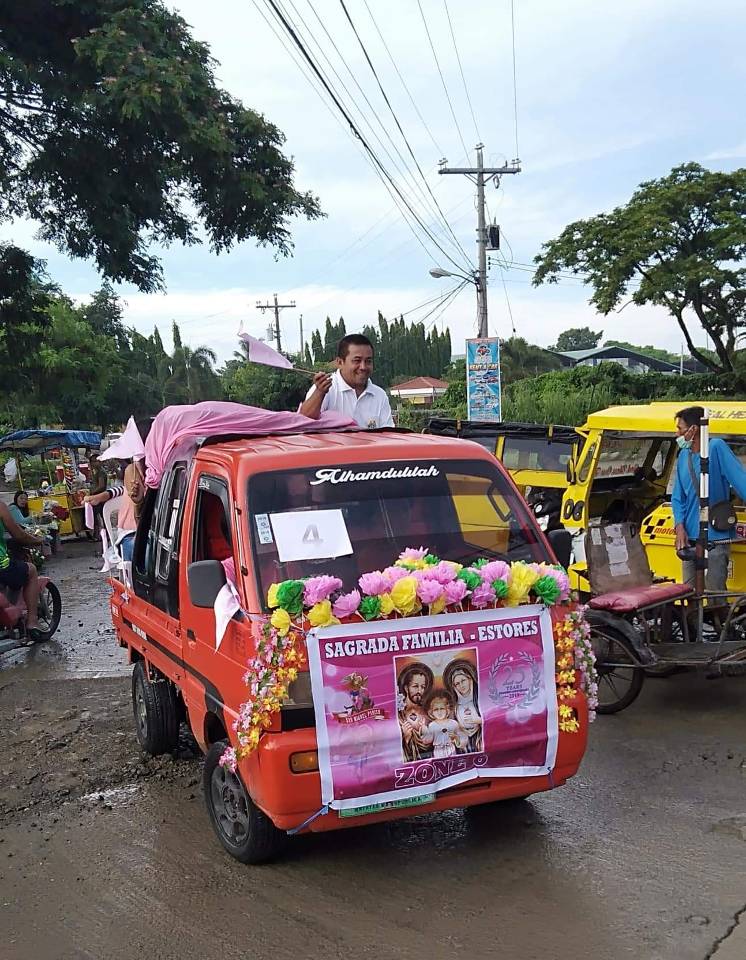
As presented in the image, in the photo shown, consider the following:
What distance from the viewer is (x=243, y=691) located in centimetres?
370

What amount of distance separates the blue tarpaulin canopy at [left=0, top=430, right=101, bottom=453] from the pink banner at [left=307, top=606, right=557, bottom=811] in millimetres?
18065

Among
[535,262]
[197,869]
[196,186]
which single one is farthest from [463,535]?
[535,262]

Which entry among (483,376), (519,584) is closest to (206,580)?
(519,584)

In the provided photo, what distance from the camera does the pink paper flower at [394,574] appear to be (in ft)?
12.1

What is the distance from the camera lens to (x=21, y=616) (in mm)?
8789

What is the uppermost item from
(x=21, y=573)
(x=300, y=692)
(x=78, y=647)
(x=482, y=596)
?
(x=482, y=596)

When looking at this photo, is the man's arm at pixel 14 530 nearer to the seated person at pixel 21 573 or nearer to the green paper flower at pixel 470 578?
the seated person at pixel 21 573

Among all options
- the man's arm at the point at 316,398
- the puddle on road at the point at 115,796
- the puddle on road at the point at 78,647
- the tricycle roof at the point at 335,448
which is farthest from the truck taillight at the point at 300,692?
the puddle on road at the point at 78,647

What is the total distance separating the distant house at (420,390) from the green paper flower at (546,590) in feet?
201

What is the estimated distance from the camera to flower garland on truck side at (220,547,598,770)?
3.54m

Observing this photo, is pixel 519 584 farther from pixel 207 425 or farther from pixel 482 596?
pixel 207 425

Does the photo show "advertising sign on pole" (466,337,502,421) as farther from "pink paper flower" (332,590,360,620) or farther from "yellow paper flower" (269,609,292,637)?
"yellow paper flower" (269,609,292,637)

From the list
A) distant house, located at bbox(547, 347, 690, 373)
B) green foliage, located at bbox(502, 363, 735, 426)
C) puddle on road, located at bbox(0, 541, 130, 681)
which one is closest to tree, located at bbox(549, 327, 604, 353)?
distant house, located at bbox(547, 347, 690, 373)

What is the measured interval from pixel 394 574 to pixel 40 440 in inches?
730
